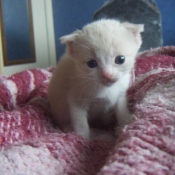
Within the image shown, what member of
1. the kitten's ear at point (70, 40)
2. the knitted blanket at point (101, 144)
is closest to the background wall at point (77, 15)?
the knitted blanket at point (101, 144)

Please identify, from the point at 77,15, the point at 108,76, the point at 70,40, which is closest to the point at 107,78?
the point at 108,76

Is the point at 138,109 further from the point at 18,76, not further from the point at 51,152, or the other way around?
the point at 18,76

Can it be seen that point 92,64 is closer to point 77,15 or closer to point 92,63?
point 92,63

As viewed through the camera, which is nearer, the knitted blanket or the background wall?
the knitted blanket

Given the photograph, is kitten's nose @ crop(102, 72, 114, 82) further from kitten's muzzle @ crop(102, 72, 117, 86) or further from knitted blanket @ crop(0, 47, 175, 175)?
knitted blanket @ crop(0, 47, 175, 175)

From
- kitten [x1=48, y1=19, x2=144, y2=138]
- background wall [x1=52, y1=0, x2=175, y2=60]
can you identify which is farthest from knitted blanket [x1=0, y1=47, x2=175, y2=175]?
background wall [x1=52, y1=0, x2=175, y2=60]

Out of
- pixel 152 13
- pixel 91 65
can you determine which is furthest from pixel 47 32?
pixel 91 65

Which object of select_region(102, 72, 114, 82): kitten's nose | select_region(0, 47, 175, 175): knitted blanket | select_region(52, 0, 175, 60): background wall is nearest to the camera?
select_region(0, 47, 175, 175): knitted blanket
